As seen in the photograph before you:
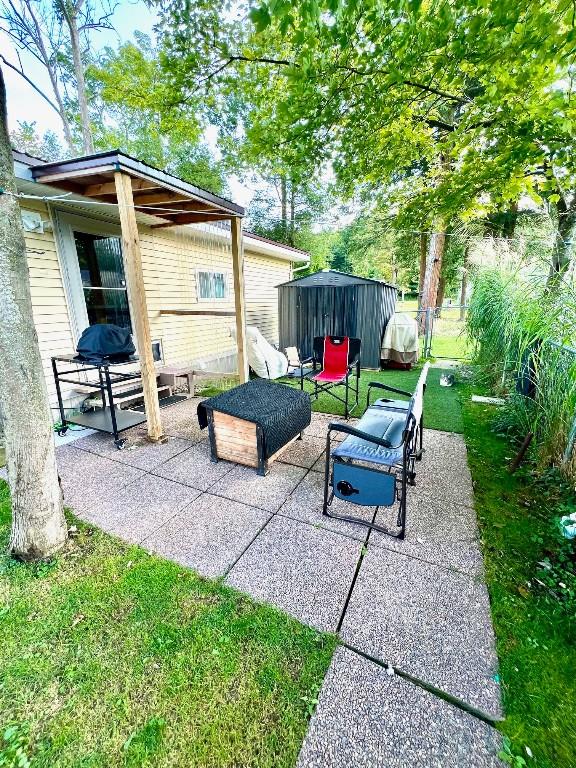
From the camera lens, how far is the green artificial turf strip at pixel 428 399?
4793 millimetres

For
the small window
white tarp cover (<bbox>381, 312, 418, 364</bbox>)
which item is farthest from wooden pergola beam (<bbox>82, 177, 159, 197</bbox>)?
white tarp cover (<bbox>381, 312, 418, 364</bbox>)

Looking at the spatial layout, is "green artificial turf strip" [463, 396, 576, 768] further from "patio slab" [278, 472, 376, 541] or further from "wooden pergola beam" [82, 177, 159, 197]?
"wooden pergola beam" [82, 177, 159, 197]

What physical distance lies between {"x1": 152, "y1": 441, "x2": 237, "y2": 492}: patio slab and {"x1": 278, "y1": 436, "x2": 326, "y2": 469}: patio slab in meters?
0.66

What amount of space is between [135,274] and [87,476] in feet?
7.34

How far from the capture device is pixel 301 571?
2.16 meters

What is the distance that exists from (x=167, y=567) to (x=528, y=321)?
3884 mm

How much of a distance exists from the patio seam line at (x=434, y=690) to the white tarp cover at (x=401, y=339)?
7.03m

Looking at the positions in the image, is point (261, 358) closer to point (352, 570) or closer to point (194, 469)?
point (194, 469)

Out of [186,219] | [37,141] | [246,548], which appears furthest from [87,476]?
[37,141]

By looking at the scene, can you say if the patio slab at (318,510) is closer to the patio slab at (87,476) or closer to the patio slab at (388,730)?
the patio slab at (388,730)

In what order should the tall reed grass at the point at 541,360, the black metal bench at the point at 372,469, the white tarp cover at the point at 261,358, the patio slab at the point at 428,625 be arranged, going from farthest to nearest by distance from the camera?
the white tarp cover at the point at 261,358
the tall reed grass at the point at 541,360
the black metal bench at the point at 372,469
the patio slab at the point at 428,625

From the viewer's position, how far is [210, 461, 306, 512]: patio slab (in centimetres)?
294

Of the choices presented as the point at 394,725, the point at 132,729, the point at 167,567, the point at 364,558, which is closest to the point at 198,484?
the point at 167,567

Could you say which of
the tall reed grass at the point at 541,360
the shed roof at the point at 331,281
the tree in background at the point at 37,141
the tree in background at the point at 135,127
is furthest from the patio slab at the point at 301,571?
the tree in background at the point at 37,141
